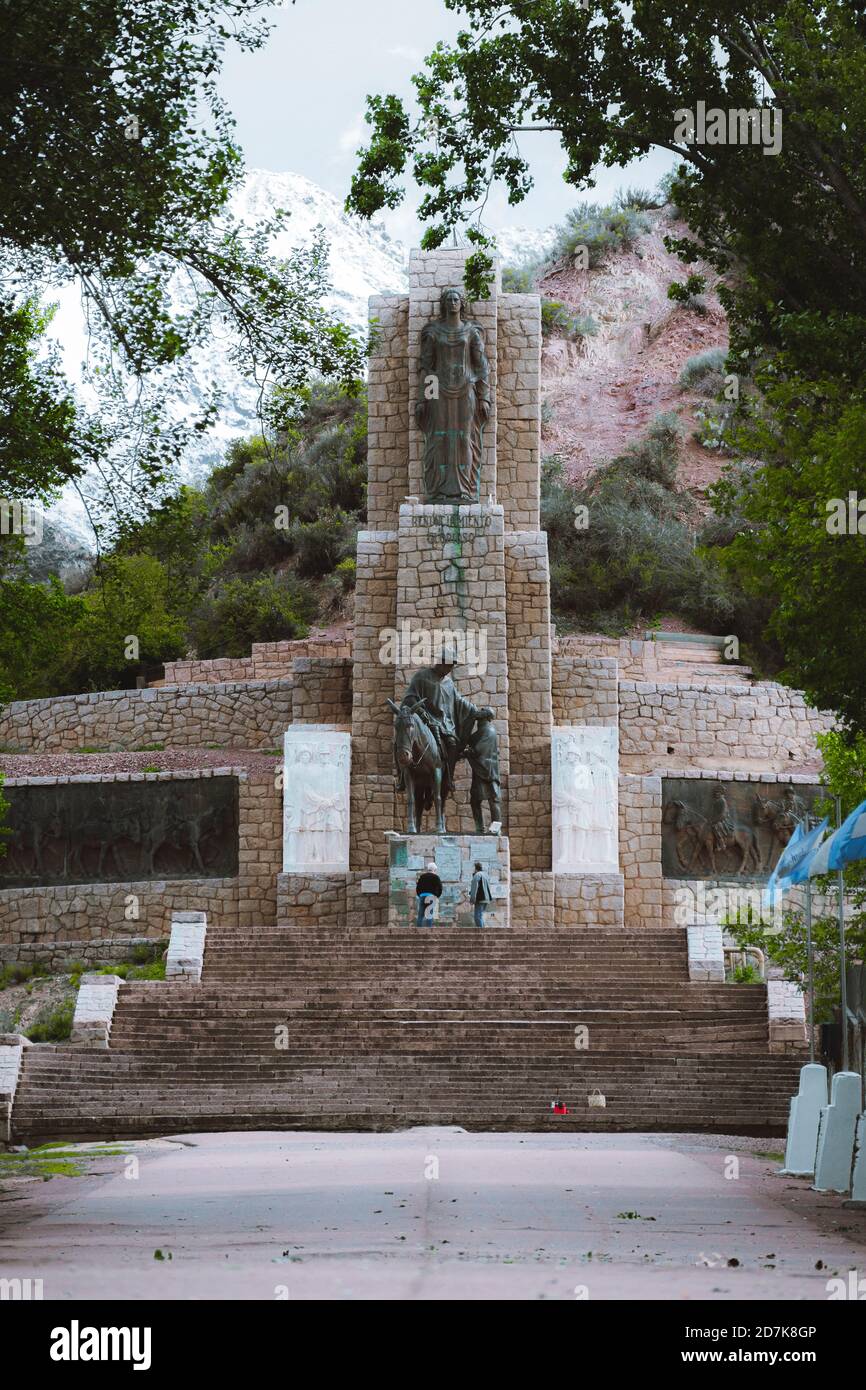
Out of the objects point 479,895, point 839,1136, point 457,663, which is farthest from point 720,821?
point 839,1136

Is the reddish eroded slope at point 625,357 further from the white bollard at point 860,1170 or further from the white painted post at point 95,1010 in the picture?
the white bollard at point 860,1170

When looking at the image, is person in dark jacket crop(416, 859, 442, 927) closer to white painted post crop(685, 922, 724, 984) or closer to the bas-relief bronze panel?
white painted post crop(685, 922, 724, 984)

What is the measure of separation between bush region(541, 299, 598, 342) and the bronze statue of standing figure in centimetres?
3425

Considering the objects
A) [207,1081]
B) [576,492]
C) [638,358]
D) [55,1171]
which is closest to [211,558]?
[576,492]

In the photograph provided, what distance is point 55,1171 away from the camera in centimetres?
1423

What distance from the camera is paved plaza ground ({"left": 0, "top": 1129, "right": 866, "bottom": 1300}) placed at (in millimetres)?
7109

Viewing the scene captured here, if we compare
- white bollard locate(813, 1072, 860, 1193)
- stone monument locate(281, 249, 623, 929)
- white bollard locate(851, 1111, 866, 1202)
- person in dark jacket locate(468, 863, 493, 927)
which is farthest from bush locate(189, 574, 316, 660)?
white bollard locate(851, 1111, 866, 1202)

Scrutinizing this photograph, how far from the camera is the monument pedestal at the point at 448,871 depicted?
26750mm

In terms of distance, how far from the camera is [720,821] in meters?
29.8

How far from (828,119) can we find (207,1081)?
10906 millimetres

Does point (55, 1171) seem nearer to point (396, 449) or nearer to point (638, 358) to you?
point (396, 449)

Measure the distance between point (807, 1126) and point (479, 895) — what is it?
37.9ft

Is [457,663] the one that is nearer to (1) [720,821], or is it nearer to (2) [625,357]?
(1) [720,821]

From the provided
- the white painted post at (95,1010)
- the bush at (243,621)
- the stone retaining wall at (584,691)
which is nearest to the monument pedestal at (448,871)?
the stone retaining wall at (584,691)
